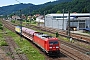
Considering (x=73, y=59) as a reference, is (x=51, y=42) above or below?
above

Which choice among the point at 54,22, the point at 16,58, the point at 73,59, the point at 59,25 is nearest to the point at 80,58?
the point at 73,59

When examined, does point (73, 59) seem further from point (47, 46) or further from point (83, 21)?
point (83, 21)

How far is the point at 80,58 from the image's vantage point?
1320 inches

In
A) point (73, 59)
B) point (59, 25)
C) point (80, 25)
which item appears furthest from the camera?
point (59, 25)

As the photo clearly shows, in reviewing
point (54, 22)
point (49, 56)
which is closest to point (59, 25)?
point (54, 22)

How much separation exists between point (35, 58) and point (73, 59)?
536 centimetres

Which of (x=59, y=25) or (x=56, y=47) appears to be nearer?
(x=56, y=47)

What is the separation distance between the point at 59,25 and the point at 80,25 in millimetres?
11910

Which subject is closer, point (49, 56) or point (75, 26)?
point (49, 56)

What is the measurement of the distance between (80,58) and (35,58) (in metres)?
6.34

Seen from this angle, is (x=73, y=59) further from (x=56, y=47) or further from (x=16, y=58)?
(x=16, y=58)

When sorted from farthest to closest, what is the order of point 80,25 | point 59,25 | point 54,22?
point 54,22
point 59,25
point 80,25

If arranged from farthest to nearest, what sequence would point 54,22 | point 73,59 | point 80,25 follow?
point 54,22
point 80,25
point 73,59

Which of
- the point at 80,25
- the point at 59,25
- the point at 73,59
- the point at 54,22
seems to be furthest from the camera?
the point at 54,22
